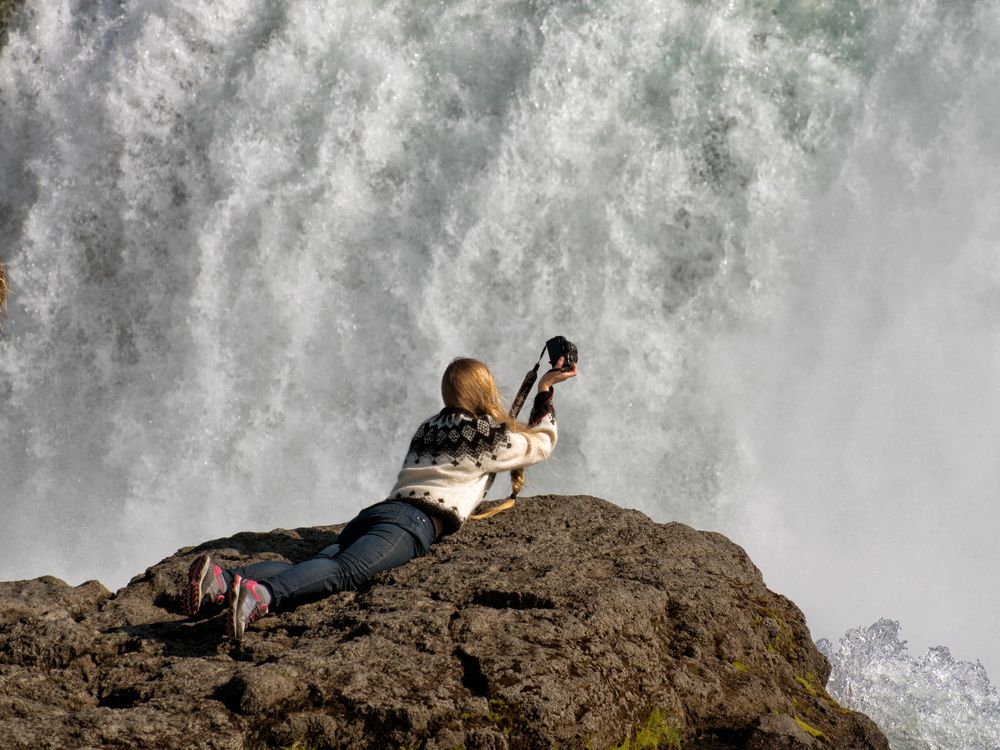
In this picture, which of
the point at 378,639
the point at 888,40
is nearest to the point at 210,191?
the point at 888,40

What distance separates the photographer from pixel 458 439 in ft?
13.7

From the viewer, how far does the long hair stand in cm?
422

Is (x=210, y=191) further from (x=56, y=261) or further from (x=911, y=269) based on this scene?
(x=911, y=269)

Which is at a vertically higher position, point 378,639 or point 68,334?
point 68,334

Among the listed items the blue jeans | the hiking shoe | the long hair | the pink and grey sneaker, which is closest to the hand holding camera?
the long hair

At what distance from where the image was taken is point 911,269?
9242 mm

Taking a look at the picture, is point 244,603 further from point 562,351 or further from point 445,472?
point 562,351

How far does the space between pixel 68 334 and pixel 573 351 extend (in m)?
8.30

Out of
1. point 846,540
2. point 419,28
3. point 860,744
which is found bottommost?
point 860,744

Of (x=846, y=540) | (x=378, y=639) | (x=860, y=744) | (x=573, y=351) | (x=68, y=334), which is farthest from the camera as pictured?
(x=68, y=334)

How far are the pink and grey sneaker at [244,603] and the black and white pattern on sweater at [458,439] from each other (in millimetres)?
925

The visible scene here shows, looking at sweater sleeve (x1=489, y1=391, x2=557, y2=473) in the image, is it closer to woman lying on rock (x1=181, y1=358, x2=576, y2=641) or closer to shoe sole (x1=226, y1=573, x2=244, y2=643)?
woman lying on rock (x1=181, y1=358, x2=576, y2=641)

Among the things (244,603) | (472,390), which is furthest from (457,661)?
(472,390)

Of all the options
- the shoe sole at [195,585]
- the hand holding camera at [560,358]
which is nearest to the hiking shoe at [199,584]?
the shoe sole at [195,585]
